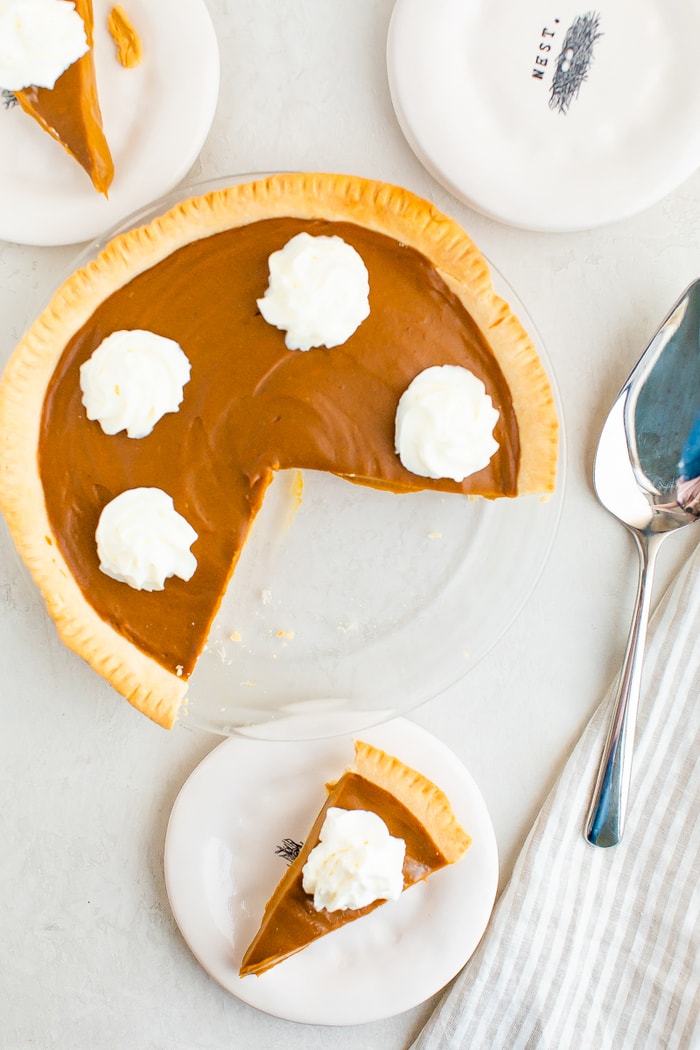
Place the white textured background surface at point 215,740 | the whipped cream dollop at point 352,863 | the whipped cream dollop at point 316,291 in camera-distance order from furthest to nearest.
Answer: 1. the white textured background surface at point 215,740
2. the whipped cream dollop at point 352,863
3. the whipped cream dollop at point 316,291

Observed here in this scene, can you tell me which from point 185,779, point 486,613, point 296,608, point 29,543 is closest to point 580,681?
point 486,613

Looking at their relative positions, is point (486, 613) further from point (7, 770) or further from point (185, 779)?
point (7, 770)

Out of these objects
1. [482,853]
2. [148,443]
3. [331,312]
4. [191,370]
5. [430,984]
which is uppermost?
[331,312]

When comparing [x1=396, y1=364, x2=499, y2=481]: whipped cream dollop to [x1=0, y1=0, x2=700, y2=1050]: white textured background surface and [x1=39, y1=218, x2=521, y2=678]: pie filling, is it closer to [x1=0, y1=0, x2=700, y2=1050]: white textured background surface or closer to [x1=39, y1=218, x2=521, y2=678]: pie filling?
[x1=39, y1=218, x2=521, y2=678]: pie filling

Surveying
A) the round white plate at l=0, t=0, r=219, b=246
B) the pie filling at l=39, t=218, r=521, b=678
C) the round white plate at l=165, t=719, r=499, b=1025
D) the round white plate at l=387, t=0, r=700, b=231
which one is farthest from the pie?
the round white plate at l=165, t=719, r=499, b=1025

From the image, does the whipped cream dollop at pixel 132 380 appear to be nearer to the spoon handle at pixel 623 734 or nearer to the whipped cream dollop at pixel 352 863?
the whipped cream dollop at pixel 352 863

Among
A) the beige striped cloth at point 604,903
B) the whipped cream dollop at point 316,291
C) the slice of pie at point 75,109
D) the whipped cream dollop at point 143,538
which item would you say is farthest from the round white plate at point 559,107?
the whipped cream dollop at point 143,538
